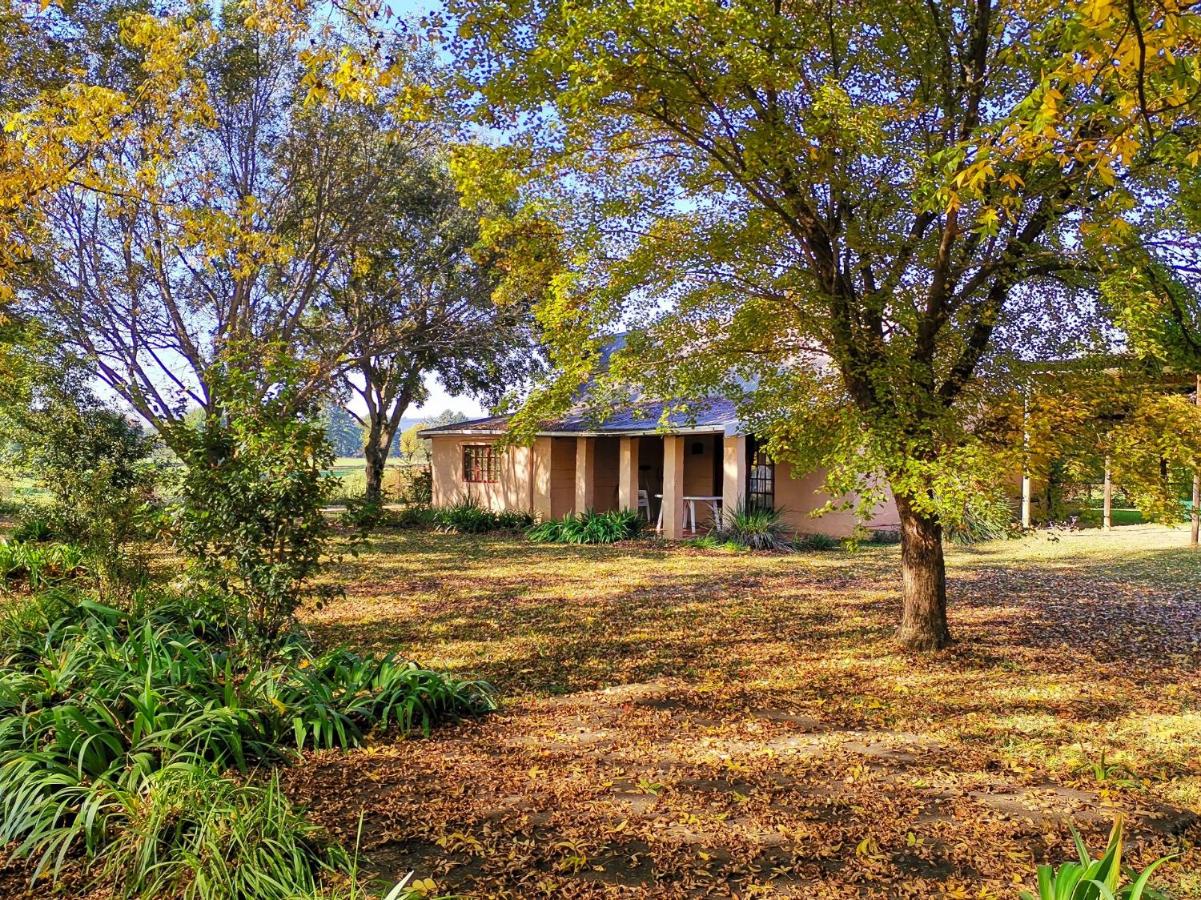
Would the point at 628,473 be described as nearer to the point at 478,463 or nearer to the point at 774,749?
the point at 478,463

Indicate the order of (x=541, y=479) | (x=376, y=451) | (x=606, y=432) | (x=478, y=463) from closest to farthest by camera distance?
(x=606, y=432), (x=541, y=479), (x=478, y=463), (x=376, y=451)

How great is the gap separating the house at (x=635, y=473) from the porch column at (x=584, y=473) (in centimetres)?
2

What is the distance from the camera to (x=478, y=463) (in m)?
22.6

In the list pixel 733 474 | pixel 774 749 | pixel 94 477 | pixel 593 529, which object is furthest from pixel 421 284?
pixel 774 749

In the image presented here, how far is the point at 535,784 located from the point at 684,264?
4.75 m

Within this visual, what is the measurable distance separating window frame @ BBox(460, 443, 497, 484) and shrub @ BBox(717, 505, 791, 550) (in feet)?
24.6

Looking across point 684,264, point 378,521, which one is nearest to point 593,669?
point 378,521

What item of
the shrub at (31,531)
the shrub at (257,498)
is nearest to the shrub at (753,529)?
the shrub at (257,498)

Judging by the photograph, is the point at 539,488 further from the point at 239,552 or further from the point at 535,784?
the point at 535,784

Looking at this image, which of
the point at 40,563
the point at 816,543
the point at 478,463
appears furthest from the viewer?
the point at 478,463

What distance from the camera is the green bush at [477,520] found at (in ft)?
65.3

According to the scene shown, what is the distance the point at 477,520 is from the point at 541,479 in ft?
6.41

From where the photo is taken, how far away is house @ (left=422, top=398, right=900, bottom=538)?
17.3m

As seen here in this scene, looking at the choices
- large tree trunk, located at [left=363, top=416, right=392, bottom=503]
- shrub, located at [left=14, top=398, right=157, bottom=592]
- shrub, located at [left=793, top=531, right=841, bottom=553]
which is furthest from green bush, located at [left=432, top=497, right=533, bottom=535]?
shrub, located at [left=14, top=398, right=157, bottom=592]
